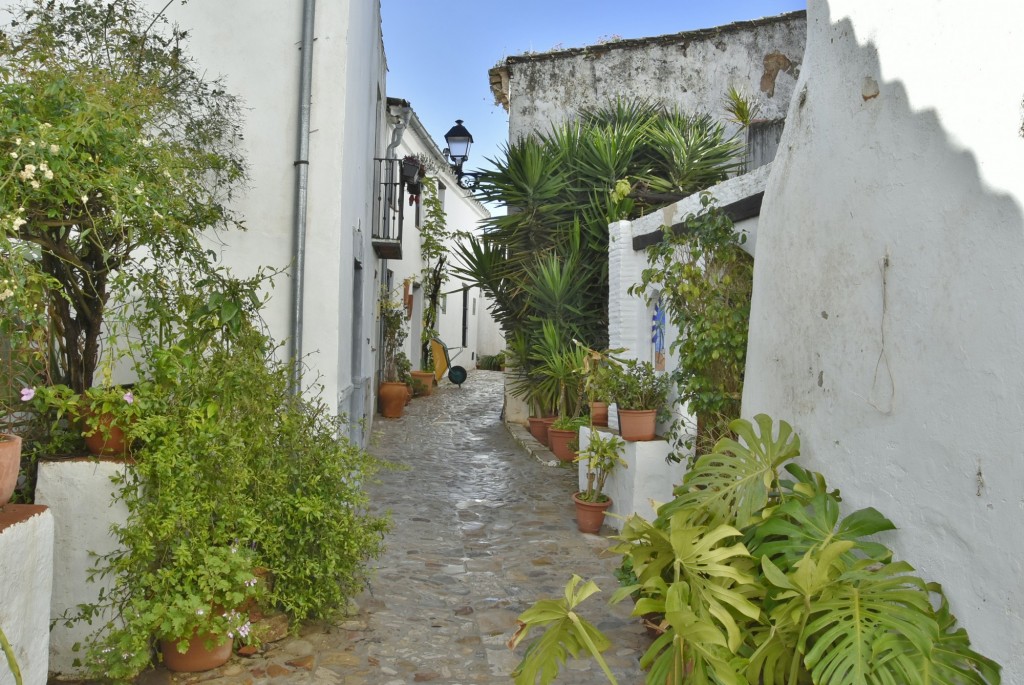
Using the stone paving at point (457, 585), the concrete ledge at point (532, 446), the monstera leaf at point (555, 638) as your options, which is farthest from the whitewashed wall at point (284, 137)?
the concrete ledge at point (532, 446)

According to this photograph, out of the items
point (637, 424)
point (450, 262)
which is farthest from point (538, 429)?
point (450, 262)

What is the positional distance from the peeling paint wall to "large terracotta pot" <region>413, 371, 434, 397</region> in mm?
5435

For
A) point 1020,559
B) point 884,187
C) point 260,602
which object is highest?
point 884,187

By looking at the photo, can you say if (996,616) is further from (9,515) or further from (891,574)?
(9,515)

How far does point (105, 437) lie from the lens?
382 centimetres

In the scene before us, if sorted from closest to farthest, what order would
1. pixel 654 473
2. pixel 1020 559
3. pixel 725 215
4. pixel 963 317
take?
pixel 1020 559
pixel 963 317
pixel 725 215
pixel 654 473

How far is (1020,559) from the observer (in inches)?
93.4

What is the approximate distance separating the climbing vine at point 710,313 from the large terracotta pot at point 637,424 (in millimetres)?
780

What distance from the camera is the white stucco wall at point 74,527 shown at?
150 inches

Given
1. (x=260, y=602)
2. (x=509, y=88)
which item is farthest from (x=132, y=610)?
(x=509, y=88)

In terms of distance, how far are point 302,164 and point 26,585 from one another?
3.90 meters

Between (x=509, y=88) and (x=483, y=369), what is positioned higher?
(x=509, y=88)

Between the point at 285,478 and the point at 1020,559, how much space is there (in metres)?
3.12

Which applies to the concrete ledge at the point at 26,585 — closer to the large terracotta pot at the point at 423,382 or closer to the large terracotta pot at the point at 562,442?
the large terracotta pot at the point at 562,442
